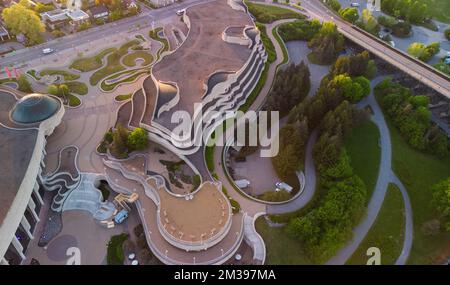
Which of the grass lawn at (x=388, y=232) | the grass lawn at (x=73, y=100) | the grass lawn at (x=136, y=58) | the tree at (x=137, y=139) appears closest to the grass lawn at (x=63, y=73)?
the grass lawn at (x=73, y=100)

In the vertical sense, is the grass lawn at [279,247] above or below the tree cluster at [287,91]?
below

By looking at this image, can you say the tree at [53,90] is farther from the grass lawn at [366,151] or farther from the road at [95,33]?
the grass lawn at [366,151]

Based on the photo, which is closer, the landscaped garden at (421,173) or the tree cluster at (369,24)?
the landscaped garden at (421,173)

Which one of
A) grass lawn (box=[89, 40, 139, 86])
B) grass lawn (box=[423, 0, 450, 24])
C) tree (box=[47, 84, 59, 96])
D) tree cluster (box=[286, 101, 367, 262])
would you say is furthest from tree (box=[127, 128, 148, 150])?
grass lawn (box=[423, 0, 450, 24])

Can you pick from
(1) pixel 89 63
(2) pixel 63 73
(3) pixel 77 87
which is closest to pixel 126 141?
(3) pixel 77 87

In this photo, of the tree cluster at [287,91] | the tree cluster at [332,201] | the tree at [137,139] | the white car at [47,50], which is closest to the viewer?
the tree cluster at [332,201]

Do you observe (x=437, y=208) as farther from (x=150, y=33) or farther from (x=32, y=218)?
(x=150, y=33)
